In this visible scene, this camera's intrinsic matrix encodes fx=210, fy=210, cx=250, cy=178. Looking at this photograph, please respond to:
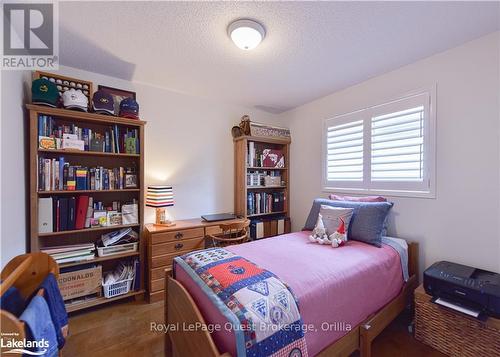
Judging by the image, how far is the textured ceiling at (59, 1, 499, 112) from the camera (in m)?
1.37

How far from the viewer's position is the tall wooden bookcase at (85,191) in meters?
1.67

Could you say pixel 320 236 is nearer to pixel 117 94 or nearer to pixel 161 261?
pixel 161 261

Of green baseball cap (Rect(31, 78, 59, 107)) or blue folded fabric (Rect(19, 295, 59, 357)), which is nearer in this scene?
blue folded fabric (Rect(19, 295, 59, 357))

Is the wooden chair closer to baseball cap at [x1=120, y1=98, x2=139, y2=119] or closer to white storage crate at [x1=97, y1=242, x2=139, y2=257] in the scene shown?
white storage crate at [x1=97, y1=242, x2=139, y2=257]

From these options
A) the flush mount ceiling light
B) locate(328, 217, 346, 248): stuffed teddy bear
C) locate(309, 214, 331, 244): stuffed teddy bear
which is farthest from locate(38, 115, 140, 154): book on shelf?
locate(328, 217, 346, 248): stuffed teddy bear

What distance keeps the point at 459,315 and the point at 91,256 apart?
2941 mm

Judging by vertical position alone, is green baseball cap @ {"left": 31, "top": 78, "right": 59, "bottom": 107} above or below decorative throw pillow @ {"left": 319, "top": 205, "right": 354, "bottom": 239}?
above

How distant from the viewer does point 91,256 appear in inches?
76.8

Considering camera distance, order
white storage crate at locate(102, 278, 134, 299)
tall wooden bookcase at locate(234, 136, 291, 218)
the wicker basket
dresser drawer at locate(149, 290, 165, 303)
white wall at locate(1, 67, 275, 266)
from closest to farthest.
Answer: the wicker basket, white wall at locate(1, 67, 275, 266), white storage crate at locate(102, 278, 134, 299), dresser drawer at locate(149, 290, 165, 303), tall wooden bookcase at locate(234, 136, 291, 218)

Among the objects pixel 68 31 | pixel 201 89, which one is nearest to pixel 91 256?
pixel 68 31

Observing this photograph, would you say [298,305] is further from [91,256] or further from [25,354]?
[91,256]

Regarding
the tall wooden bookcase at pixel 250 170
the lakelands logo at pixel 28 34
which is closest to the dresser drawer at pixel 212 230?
the tall wooden bookcase at pixel 250 170

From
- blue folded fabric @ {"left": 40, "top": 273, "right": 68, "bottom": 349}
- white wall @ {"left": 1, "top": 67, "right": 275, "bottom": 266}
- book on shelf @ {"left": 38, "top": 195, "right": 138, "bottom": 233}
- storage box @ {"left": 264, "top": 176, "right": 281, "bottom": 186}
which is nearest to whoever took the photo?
blue folded fabric @ {"left": 40, "top": 273, "right": 68, "bottom": 349}

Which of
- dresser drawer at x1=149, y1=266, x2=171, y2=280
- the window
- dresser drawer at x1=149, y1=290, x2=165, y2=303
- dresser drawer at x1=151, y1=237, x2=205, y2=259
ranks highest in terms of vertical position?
the window
